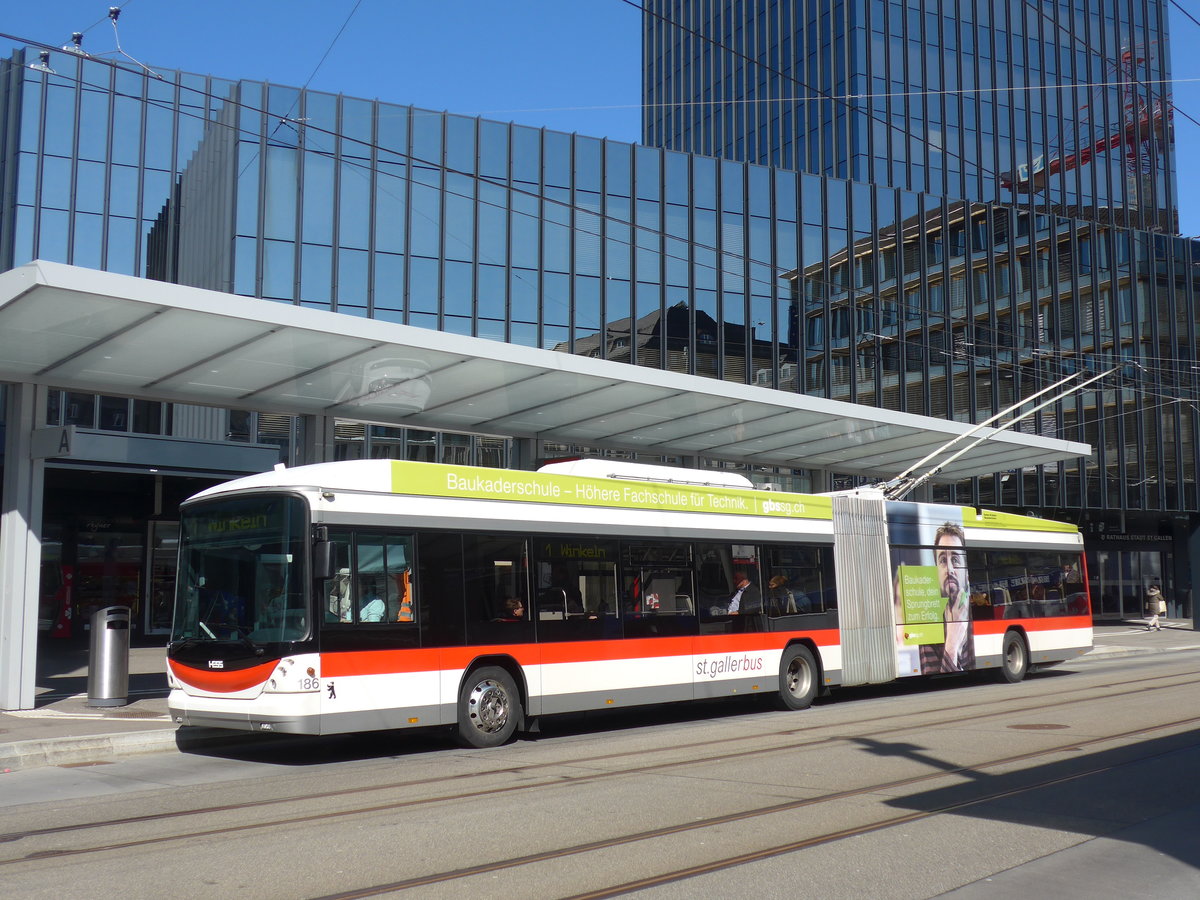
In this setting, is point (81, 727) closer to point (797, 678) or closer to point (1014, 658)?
point (797, 678)

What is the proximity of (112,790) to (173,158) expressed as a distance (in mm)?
24462

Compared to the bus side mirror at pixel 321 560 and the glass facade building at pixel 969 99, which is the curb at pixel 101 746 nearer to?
the bus side mirror at pixel 321 560

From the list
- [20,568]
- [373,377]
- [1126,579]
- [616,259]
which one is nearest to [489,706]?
[373,377]

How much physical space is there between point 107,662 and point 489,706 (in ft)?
18.5

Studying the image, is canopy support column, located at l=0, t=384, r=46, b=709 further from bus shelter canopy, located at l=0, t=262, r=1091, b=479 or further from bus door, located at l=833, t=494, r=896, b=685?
bus door, located at l=833, t=494, r=896, b=685

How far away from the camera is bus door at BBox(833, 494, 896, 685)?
16844 mm

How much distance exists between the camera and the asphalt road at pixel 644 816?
630 cm

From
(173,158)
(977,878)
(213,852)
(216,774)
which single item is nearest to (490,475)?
(216,774)

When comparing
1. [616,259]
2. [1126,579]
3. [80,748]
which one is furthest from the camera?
[1126,579]

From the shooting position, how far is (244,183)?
2878 centimetres

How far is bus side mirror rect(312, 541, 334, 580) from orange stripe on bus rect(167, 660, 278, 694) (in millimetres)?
926

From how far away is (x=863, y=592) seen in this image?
1712 centimetres

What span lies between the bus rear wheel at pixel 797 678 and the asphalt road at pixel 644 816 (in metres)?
1.99

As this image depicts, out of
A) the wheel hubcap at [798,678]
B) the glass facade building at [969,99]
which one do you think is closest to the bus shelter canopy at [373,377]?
the wheel hubcap at [798,678]
